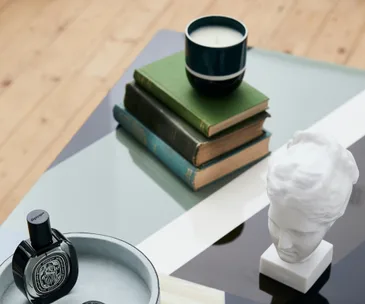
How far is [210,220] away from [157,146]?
190 mm

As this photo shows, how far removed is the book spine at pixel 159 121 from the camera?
4.00 feet

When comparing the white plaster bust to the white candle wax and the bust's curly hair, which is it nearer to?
the bust's curly hair

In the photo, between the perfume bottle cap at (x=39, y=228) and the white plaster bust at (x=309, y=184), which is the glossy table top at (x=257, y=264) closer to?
the white plaster bust at (x=309, y=184)

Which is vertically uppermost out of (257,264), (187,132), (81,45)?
(187,132)

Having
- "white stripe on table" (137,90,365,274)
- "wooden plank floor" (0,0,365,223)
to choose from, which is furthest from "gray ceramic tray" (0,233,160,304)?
"wooden plank floor" (0,0,365,223)

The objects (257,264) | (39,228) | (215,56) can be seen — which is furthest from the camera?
(215,56)

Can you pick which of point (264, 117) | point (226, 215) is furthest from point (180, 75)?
point (226, 215)

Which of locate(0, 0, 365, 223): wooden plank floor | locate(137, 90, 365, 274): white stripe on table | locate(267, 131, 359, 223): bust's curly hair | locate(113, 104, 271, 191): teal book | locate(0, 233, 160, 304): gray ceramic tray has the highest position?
locate(267, 131, 359, 223): bust's curly hair

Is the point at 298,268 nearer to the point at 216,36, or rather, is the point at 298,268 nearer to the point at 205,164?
the point at 205,164

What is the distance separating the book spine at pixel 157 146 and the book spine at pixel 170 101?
61 mm

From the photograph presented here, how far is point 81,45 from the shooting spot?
2.63 metres

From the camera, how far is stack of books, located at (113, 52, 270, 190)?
47.8 inches

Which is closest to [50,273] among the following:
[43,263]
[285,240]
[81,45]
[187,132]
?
[43,263]

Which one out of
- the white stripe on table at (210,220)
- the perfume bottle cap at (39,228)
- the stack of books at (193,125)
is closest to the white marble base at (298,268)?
the white stripe on table at (210,220)
